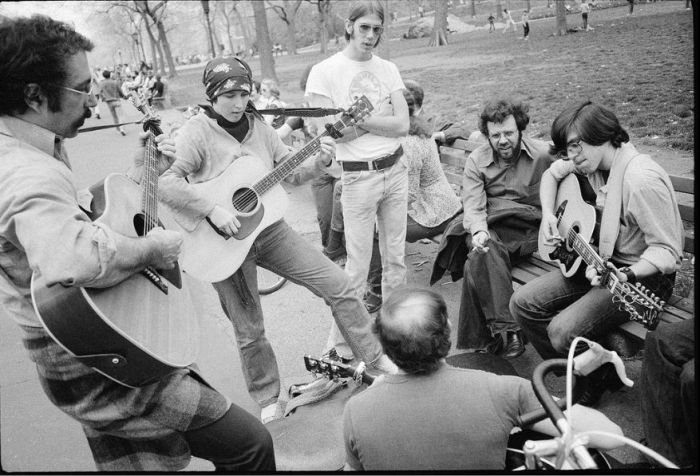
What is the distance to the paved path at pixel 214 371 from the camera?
291 centimetres

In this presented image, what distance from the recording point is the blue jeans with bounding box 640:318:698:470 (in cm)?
201

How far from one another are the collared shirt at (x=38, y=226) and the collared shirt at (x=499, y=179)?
2397 mm

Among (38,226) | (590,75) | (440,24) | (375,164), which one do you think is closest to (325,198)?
(375,164)

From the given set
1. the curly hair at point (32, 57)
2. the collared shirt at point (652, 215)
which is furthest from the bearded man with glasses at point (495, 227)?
the curly hair at point (32, 57)

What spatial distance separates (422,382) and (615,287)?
4.11 ft

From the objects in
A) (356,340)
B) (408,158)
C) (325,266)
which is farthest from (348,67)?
(356,340)

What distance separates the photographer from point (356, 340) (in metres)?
3.15

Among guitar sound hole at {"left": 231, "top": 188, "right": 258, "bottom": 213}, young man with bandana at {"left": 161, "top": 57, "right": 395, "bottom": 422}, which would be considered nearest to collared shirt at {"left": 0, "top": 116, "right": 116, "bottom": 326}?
young man with bandana at {"left": 161, "top": 57, "right": 395, "bottom": 422}

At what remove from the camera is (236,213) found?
2980 mm

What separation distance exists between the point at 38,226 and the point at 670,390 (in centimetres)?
223

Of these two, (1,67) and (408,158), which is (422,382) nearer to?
(1,67)

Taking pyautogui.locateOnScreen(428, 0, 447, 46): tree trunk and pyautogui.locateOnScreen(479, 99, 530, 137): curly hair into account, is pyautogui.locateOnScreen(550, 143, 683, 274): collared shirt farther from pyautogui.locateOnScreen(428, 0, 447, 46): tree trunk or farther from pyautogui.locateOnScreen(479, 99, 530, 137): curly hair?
pyautogui.locateOnScreen(428, 0, 447, 46): tree trunk

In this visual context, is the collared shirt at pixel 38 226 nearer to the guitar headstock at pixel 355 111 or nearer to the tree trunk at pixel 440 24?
the guitar headstock at pixel 355 111

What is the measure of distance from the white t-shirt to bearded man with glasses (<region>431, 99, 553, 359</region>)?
2.01 feet
